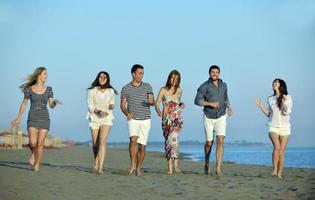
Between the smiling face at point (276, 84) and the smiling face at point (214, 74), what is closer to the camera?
the smiling face at point (276, 84)

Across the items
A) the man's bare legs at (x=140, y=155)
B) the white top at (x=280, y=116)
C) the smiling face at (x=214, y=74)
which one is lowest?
the man's bare legs at (x=140, y=155)

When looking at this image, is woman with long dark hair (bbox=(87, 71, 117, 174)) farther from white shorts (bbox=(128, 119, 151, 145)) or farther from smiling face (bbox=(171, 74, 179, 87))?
smiling face (bbox=(171, 74, 179, 87))

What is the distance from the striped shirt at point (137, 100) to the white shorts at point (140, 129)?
0.10m

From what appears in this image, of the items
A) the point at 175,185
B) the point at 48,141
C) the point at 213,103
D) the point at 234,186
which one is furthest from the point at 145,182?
the point at 48,141

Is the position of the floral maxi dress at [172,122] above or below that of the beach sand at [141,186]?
above

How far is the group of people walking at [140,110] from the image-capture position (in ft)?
35.1

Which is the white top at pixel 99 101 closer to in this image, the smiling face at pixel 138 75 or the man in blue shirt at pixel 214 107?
the smiling face at pixel 138 75

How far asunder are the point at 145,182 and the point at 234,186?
1596mm

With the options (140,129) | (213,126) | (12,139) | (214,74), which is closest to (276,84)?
(214,74)

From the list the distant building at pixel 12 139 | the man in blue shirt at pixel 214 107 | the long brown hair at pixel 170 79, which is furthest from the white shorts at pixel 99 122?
the distant building at pixel 12 139

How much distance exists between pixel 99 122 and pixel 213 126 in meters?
2.31

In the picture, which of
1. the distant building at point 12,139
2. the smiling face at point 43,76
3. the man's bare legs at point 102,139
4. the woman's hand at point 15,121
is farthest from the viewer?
the distant building at point 12,139

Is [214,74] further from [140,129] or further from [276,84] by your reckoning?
[140,129]

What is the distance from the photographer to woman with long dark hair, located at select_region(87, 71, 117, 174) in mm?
10734
